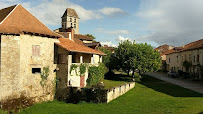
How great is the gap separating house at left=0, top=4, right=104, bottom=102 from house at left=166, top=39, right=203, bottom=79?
82.3ft

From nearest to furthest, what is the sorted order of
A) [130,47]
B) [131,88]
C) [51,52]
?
[51,52]
[131,88]
[130,47]

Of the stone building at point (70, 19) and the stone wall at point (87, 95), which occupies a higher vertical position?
the stone building at point (70, 19)

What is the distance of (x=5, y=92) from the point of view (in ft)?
58.1

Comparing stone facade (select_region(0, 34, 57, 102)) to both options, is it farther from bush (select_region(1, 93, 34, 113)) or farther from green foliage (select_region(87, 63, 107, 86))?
green foliage (select_region(87, 63, 107, 86))

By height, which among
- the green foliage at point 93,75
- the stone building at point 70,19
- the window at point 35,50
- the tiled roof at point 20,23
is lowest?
the green foliage at point 93,75

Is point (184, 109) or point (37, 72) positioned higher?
point (37, 72)

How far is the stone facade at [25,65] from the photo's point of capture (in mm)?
17672

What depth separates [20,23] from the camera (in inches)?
784

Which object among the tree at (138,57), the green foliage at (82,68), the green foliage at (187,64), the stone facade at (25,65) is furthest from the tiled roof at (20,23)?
the green foliage at (187,64)

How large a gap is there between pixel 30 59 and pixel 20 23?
3922mm

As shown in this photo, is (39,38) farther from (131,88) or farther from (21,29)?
(131,88)

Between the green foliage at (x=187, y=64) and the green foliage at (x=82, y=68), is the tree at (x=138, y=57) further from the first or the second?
the green foliage at (x=82, y=68)

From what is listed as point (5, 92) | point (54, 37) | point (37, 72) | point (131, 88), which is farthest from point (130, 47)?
point (5, 92)

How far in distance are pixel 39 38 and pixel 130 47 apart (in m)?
21.9
